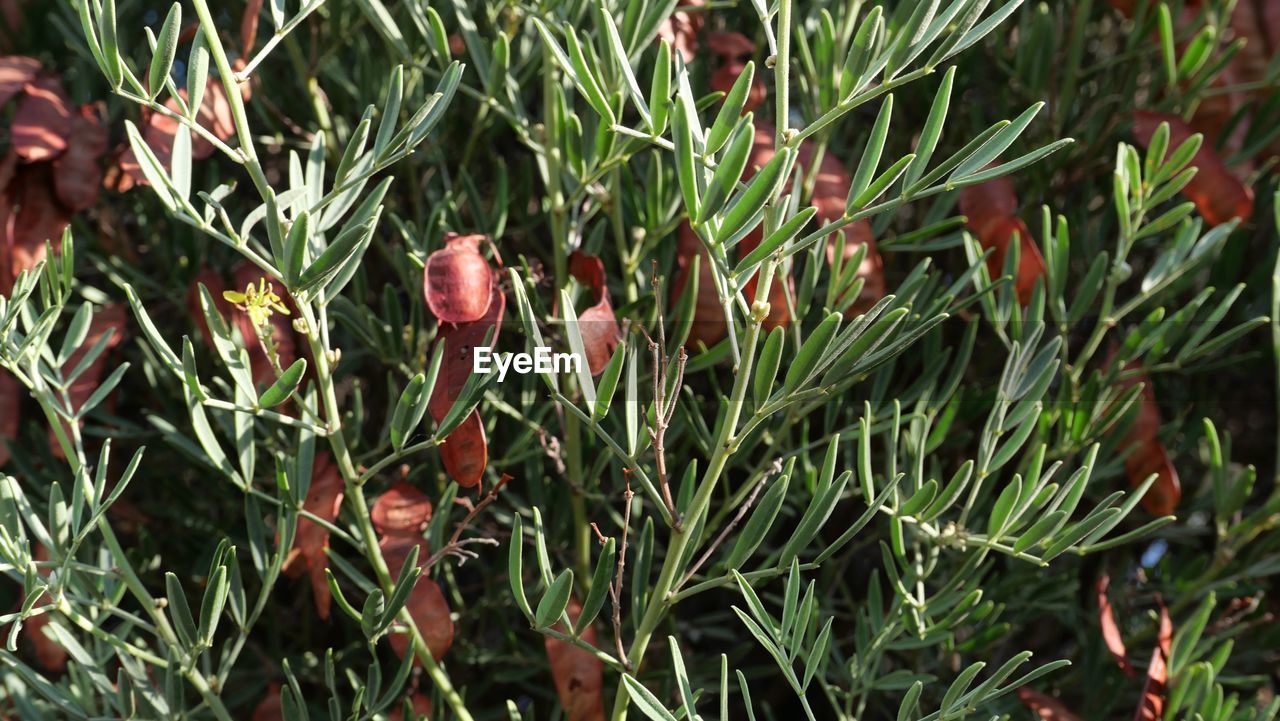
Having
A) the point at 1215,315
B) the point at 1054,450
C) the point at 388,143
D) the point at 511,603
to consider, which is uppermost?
the point at 388,143

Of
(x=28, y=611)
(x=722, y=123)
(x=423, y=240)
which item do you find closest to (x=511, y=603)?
(x=423, y=240)

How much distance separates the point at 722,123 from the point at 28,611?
424mm

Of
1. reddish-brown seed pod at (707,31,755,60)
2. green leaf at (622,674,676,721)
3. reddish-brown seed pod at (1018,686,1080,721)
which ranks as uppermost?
reddish-brown seed pod at (707,31,755,60)

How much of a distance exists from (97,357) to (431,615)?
267mm

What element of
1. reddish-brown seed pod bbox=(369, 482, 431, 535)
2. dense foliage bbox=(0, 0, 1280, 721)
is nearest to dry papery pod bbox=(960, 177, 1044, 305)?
dense foliage bbox=(0, 0, 1280, 721)

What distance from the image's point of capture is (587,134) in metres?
0.86

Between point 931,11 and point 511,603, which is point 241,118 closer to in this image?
point 931,11

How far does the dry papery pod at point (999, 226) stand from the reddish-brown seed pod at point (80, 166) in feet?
2.07

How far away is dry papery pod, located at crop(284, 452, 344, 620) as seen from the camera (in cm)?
77

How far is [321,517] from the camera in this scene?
772mm

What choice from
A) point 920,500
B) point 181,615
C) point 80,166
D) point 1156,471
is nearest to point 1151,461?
point 1156,471

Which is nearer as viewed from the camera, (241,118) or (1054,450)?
(241,118)

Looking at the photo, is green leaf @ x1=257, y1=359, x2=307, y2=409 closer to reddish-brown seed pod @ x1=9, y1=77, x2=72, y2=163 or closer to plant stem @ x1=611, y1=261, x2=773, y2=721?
plant stem @ x1=611, y1=261, x2=773, y2=721

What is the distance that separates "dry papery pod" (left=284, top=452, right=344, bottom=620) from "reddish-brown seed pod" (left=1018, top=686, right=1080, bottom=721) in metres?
0.47
